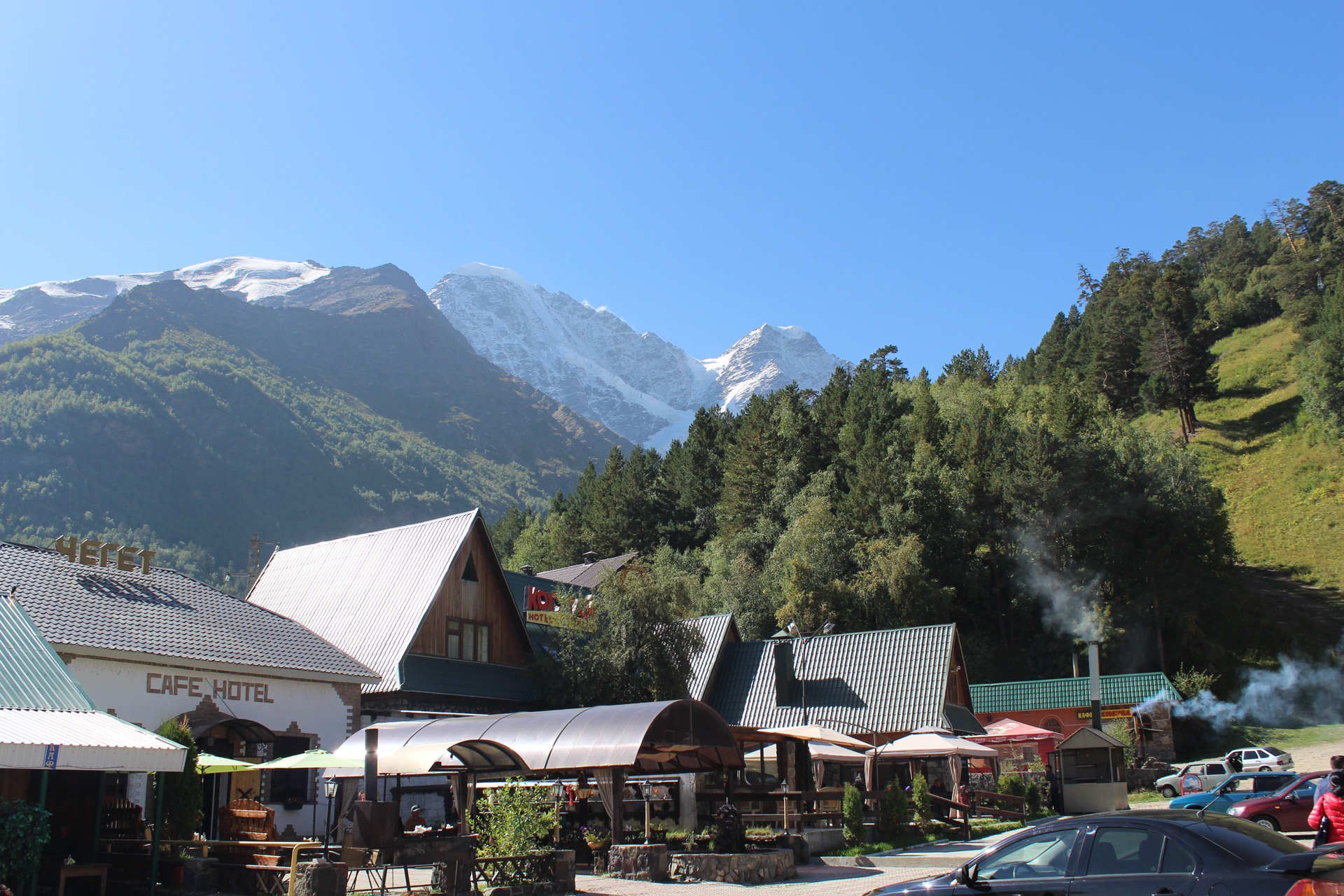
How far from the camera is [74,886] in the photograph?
1413 cm

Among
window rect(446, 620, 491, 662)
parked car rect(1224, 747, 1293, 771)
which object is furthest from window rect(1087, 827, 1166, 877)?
parked car rect(1224, 747, 1293, 771)

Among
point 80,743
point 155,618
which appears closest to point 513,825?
point 80,743

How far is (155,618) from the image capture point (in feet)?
76.1

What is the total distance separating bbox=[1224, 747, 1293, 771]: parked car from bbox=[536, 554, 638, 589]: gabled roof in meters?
33.6

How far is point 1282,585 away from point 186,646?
5873 cm

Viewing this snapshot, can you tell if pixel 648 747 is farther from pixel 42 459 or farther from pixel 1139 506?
pixel 42 459

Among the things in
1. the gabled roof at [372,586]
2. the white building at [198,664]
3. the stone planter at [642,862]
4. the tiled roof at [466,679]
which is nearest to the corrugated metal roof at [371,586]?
the gabled roof at [372,586]

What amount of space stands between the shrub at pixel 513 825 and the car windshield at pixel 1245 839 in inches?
390

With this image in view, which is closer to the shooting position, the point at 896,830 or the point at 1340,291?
the point at 896,830

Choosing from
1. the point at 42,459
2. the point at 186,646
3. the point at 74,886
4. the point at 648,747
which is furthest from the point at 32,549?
the point at 42,459

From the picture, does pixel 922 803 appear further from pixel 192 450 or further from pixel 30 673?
pixel 192 450

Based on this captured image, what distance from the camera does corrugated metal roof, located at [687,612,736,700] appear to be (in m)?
34.8

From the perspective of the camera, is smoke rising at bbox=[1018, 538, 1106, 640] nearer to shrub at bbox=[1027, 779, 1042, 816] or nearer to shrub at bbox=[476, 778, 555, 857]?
shrub at bbox=[1027, 779, 1042, 816]

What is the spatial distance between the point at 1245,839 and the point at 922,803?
672 inches
